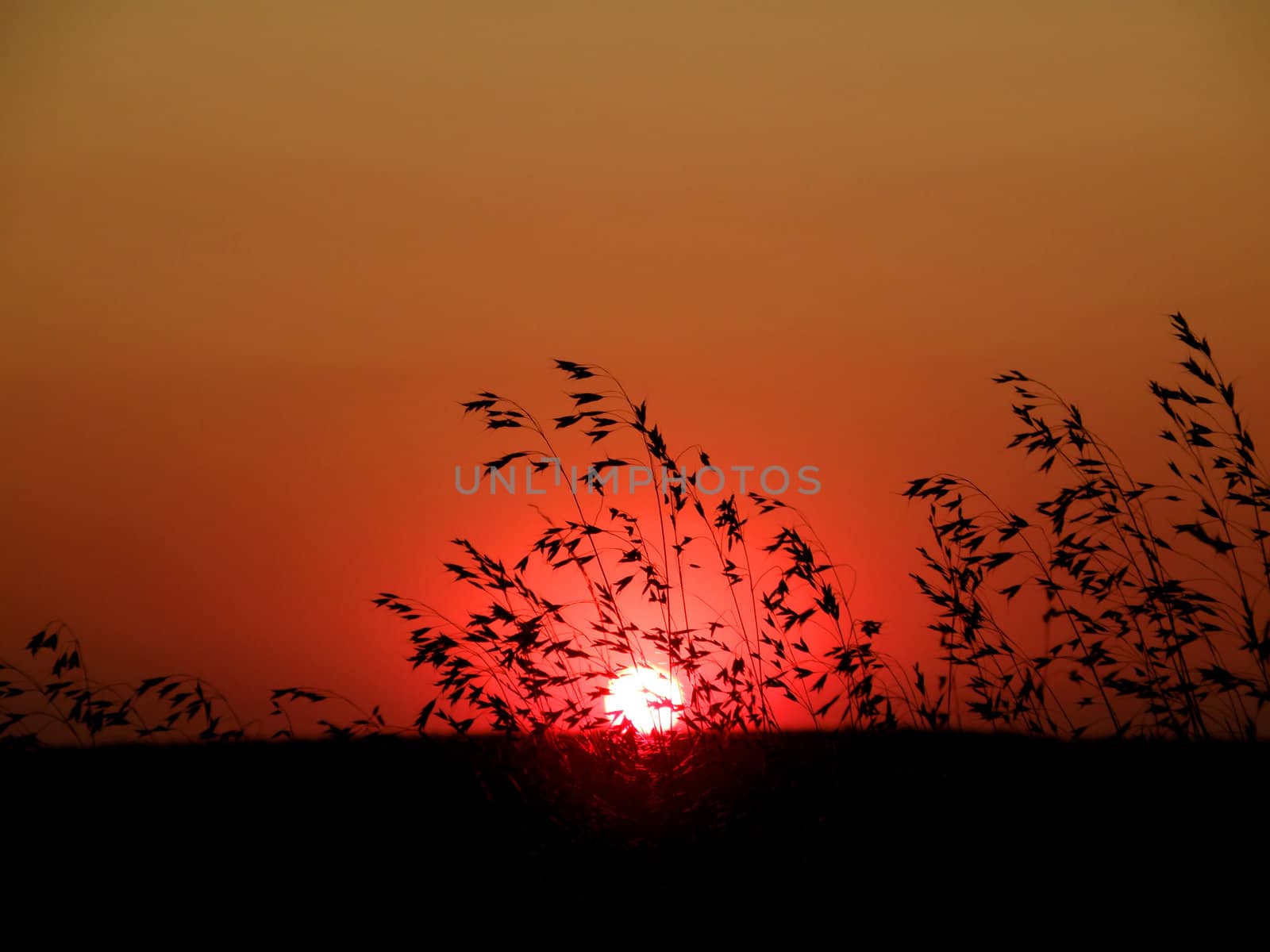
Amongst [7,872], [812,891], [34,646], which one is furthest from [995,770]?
[34,646]

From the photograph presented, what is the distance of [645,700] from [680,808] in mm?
462

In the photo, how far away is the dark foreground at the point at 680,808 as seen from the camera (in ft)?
8.91

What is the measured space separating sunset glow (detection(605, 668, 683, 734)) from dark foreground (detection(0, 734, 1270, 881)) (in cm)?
12

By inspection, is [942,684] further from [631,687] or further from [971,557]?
[631,687]

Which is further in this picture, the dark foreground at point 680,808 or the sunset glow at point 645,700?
the sunset glow at point 645,700

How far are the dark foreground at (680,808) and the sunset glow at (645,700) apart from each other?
12 cm

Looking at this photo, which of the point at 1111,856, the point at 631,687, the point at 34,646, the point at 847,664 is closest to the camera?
the point at 1111,856

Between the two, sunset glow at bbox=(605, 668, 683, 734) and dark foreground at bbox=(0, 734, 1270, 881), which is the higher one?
sunset glow at bbox=(605, 668, 683, 734)

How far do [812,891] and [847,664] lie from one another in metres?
1.00

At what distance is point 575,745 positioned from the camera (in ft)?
12.5

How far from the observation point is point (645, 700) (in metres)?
3.69

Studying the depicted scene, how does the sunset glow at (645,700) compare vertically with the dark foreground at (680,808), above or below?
above

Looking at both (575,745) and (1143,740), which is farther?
(575,745)

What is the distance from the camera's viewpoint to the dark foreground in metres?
2.72
